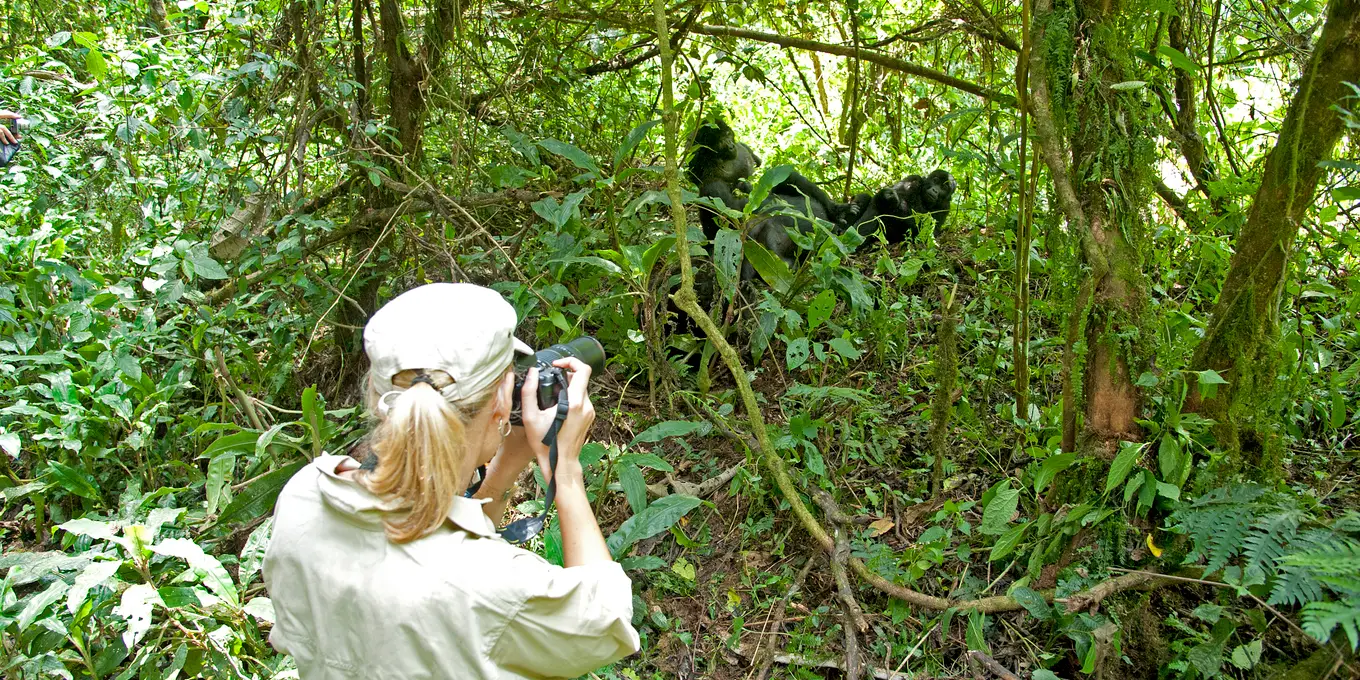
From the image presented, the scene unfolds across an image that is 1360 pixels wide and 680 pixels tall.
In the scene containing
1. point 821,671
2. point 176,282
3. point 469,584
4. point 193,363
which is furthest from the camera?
point 193,363

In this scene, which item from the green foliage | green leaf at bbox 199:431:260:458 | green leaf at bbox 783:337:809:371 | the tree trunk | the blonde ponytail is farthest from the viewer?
green leaf at bbox 783:337:809:371

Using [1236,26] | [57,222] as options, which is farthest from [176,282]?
[1236,26]

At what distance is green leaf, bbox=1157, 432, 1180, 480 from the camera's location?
1887mm

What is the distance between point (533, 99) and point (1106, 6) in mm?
2432

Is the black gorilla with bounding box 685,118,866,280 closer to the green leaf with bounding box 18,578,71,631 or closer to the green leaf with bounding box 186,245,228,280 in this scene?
the green leaf with bounding box 186,245,228,280

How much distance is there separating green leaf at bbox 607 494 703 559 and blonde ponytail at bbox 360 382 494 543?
3.36 ft

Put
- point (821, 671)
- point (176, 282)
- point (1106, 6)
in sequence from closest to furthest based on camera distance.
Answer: point (1106, 6), point (821, 671), point (176, 282)

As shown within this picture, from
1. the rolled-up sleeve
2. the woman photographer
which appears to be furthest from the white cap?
the rolled-up sleeve

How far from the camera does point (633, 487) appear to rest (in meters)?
2.25

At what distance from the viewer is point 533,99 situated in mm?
3869

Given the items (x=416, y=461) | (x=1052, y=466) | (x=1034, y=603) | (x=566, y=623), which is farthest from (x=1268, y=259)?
(x=416, y=461)

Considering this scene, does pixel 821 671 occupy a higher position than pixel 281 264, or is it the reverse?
pixel 281 264

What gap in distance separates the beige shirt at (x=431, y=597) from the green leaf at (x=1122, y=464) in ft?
3.94

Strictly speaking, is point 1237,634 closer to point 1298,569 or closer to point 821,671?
point 1298,569
